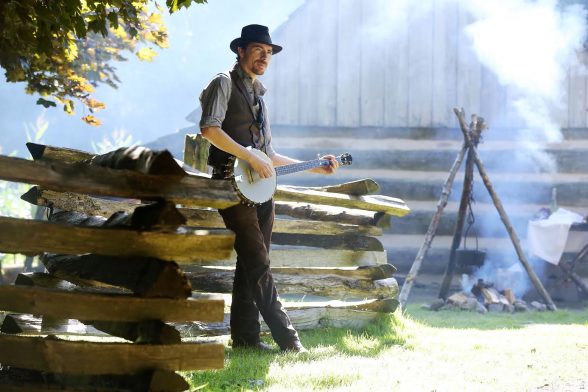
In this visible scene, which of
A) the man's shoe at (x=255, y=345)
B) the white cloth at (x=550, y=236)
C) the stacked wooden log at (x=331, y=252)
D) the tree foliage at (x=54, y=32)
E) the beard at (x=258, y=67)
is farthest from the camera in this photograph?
the white cloth at (x=550, y=236)

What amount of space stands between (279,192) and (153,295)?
12.2ft

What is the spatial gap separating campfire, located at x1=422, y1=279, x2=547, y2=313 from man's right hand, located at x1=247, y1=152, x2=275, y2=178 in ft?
18.6

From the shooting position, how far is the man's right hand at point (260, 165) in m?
5.73

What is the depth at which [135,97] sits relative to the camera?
168ft

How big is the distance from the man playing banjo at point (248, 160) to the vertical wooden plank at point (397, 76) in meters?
7.43

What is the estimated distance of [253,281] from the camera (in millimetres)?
6082

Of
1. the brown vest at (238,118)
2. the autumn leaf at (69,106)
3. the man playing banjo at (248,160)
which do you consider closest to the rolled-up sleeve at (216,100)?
the man playing banjo at (248,160)

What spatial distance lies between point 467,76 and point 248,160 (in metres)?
8.53

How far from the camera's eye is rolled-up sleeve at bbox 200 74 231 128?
5.73m

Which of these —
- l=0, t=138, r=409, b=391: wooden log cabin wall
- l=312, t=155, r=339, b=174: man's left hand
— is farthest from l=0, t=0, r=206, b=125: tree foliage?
l=312, t=155, r=339, b=174: man's left hand

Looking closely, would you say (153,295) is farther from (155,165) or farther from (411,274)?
(411,274)

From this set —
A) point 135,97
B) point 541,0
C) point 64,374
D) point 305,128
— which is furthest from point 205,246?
point 135,97

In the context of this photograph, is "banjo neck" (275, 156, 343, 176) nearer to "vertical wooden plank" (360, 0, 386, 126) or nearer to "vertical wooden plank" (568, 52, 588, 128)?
"vertical wooden plank" (360, 0, 386, 126)

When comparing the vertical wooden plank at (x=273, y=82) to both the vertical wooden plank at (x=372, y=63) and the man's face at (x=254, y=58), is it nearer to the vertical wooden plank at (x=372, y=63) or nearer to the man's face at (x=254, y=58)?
the vertical wooden plank at (x=372, y=63)
